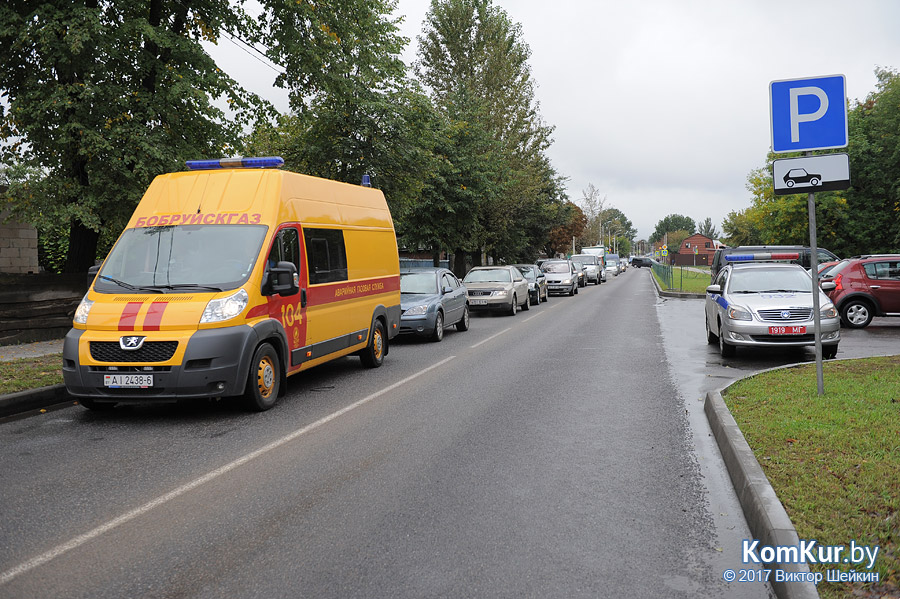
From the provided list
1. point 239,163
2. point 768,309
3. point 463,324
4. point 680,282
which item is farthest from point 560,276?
point 239,163

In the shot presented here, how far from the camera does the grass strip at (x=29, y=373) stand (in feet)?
28.1

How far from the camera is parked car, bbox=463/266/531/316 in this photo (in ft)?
71.2

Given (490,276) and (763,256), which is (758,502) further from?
(490,276)

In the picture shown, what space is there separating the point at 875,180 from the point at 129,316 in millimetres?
42282

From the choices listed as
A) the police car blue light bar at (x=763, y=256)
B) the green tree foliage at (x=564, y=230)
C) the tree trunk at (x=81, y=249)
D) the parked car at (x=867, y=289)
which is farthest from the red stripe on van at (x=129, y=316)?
the green tree foliage at (x=564, y=230)

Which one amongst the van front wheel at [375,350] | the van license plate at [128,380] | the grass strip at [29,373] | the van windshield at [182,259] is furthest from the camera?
the van front wheel at [375,350]

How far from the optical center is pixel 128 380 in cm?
712

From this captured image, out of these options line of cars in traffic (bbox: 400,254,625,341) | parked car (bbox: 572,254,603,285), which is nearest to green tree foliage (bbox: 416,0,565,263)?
line of cars in traffic (bbox: 400,254,625,341)

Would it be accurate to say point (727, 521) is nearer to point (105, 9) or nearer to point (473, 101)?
point (105, 9)

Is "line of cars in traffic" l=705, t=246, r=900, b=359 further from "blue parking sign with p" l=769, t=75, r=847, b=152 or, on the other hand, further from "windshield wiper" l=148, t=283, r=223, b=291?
"windshield wiper" l=148, t=283, r=223, b=291

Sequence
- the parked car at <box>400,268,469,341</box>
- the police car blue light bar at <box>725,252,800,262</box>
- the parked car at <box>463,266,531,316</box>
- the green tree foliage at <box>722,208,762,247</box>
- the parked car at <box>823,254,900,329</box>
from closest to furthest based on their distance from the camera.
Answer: the parked car at <box>400,268,469,341</box> → the parked car at <box>823,254,900,329</box> → the police car blue light bar at <box>725,252,800,262</box> → the parked car at <box>463,266,531,316</box> → the green tree foliage at <box>722,208,762,247</box>

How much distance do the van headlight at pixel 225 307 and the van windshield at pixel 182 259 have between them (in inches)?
7.7

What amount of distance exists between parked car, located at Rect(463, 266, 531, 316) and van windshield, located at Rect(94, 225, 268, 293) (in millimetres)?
13879

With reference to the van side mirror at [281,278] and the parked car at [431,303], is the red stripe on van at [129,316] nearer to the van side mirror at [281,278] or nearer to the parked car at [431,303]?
the van side mirror at [281,278]
